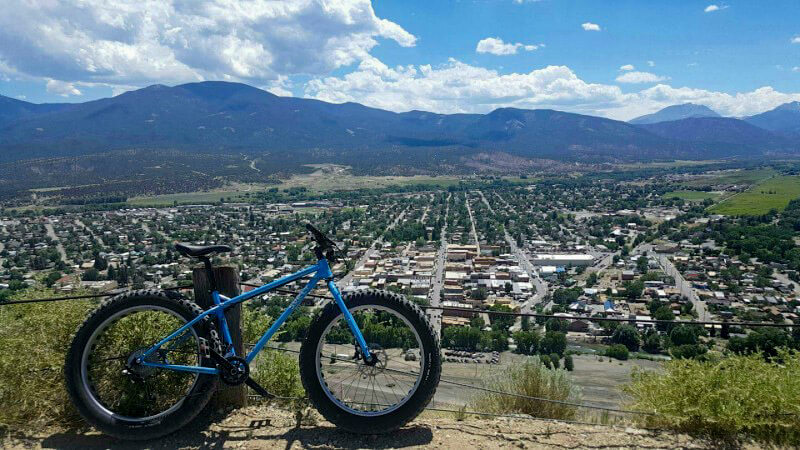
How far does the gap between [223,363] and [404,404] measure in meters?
1.43

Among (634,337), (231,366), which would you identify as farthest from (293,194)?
(231,366)

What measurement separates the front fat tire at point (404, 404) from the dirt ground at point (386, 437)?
0.38 ft

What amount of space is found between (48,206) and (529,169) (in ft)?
391

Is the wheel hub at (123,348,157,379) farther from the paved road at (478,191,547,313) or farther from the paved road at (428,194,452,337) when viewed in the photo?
the paved road at (478,191,547,313)

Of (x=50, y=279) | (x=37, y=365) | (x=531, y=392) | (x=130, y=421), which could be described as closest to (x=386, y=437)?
(x=531, y=392)

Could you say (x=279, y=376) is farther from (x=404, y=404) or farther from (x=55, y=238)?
(x=55, y=238)

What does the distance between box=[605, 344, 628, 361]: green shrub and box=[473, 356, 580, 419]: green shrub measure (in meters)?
12.8

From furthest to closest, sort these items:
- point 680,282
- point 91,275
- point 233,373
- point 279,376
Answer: point 680,282, point 91,275, point 279,376, point 233,373

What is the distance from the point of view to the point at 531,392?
16.3 ft

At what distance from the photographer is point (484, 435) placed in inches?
154

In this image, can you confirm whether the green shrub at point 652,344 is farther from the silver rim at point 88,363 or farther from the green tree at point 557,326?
the silver rim at point 88,363

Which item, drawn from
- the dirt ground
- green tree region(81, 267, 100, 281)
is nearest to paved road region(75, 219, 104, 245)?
green tree region(81, 267, 100, 281)

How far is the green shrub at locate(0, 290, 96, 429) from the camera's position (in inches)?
160

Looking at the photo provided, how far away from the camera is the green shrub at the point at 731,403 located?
3854 millimetres
